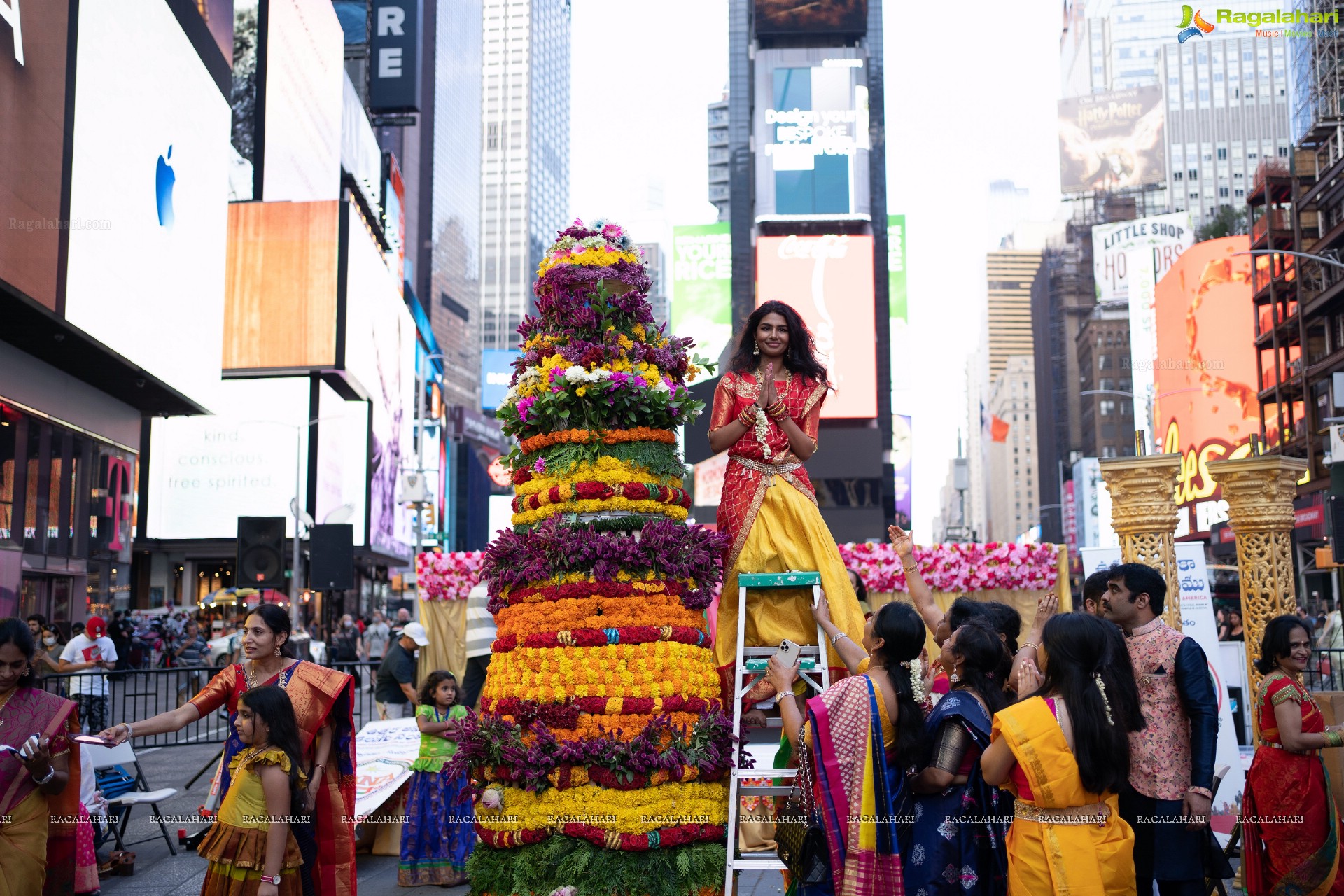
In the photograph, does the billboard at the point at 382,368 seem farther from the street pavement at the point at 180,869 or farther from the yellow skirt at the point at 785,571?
the yellow skirt at the point at 785,571

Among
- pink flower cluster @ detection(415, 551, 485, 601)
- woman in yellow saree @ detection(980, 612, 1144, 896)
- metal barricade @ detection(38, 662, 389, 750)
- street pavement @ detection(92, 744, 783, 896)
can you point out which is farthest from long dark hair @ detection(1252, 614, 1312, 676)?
pink flower cluster @ detection(415, 551, 485, 601)

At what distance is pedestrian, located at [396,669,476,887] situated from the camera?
8359 mm

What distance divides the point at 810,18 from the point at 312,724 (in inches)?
1701

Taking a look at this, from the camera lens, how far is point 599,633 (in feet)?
19.2

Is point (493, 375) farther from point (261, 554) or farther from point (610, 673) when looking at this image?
point (610, 673)

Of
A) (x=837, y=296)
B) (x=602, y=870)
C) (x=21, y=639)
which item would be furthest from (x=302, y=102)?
(x=602, y=870)

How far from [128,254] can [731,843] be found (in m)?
20.1

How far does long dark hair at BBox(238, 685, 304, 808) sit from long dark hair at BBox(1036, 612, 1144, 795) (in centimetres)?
321

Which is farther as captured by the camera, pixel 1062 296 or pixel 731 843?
pixel 1062 296

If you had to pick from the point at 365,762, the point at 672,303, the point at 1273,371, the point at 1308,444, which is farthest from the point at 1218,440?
the point at 365,762

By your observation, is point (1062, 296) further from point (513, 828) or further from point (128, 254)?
point (513, 828)

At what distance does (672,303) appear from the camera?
2334 inches

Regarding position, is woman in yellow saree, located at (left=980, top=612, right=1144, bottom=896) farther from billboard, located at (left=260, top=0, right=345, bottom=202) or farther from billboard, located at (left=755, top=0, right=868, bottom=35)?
billboard, located at (left=755, top=0, right=868, bottom=35)

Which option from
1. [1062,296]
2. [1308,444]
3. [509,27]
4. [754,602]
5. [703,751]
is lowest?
[703,751]
